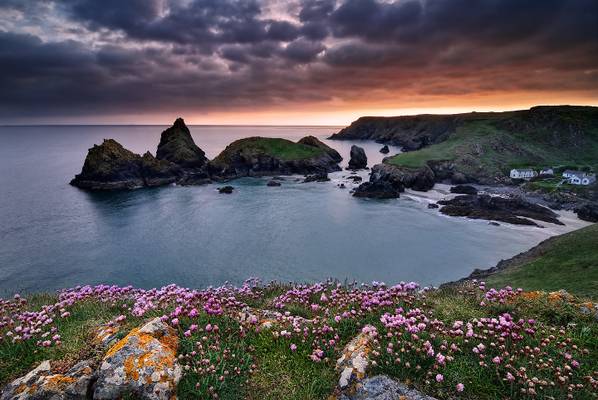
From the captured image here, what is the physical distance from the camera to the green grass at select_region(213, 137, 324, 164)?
12925 centimetres

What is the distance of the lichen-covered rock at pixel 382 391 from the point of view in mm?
6000

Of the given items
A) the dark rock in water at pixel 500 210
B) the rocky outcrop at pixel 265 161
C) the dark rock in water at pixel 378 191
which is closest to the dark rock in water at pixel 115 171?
the rocky outcrop at pixel 265 161

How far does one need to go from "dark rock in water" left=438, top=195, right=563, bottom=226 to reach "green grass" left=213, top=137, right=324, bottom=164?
67639mm

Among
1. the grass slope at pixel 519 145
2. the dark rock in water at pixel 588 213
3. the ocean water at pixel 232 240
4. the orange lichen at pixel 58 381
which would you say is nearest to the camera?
the orange lichen at pixel 58 381

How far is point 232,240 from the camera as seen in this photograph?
58781mm

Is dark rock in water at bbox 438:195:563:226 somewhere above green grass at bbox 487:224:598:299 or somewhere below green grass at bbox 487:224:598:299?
below

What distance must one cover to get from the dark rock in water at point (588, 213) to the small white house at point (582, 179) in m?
24.9

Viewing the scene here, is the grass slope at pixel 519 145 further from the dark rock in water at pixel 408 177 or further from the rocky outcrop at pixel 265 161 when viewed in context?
the rocky outcrop at pixel 265 161

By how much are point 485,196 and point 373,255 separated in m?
41.9

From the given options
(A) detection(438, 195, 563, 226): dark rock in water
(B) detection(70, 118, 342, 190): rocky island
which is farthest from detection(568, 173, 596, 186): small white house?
(B) detection(70, 118, 342, 190): rocky island

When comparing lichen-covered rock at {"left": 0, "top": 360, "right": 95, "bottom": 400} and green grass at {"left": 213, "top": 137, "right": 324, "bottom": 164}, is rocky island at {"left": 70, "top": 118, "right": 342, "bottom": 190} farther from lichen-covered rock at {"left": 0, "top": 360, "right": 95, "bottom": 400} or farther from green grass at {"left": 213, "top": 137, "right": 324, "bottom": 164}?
lichen-covered rock at {"left": 0, "top": 360, "right": 95, "bottom": 400}

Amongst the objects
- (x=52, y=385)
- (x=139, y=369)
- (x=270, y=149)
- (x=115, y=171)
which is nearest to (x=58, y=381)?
(x=52, y=385)

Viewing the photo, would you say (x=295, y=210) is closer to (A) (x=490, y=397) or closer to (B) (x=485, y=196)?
(B) (x=485, y=196)

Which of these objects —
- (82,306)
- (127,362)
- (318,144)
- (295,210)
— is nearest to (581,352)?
(127,362)
